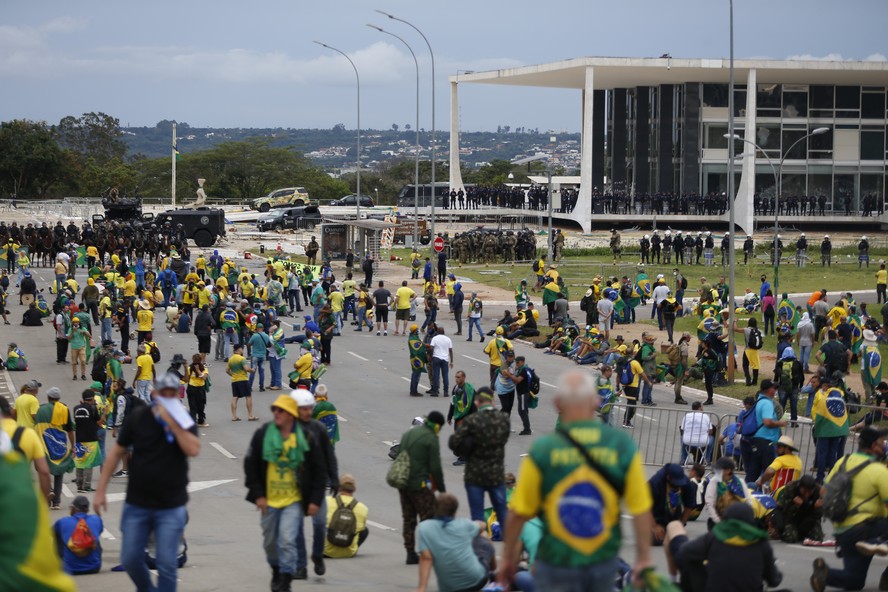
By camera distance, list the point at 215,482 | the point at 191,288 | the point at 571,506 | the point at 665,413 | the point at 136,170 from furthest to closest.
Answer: the point at 136,170, the point at 191,288, the point at 665,413, the point at 215,482, the point at 571,506

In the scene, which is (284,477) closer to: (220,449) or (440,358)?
(220,449)

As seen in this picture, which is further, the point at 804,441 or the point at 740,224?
the point at 740,224

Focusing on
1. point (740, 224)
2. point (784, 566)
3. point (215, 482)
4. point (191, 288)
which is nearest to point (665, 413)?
point (215, 482)

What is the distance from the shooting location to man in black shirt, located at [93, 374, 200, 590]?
841cm

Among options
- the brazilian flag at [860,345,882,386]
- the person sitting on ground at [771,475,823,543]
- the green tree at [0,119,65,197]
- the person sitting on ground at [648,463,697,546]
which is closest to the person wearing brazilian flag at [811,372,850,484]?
the person sitting on ground at [771,475,823,543]

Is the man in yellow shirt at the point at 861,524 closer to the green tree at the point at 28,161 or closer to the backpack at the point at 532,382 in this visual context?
the backpack at the point at 532,382

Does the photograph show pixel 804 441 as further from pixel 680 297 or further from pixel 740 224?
pixel 740 224

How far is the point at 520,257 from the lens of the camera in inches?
2201

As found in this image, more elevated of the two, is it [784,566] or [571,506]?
[571,506]

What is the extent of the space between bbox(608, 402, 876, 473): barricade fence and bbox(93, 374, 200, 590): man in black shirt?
10764 mm

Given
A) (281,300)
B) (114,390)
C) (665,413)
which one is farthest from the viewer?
(281,300)

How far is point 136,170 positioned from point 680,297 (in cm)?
9631

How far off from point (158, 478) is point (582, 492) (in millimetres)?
3262

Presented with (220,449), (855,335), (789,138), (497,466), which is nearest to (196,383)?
(220,449)
